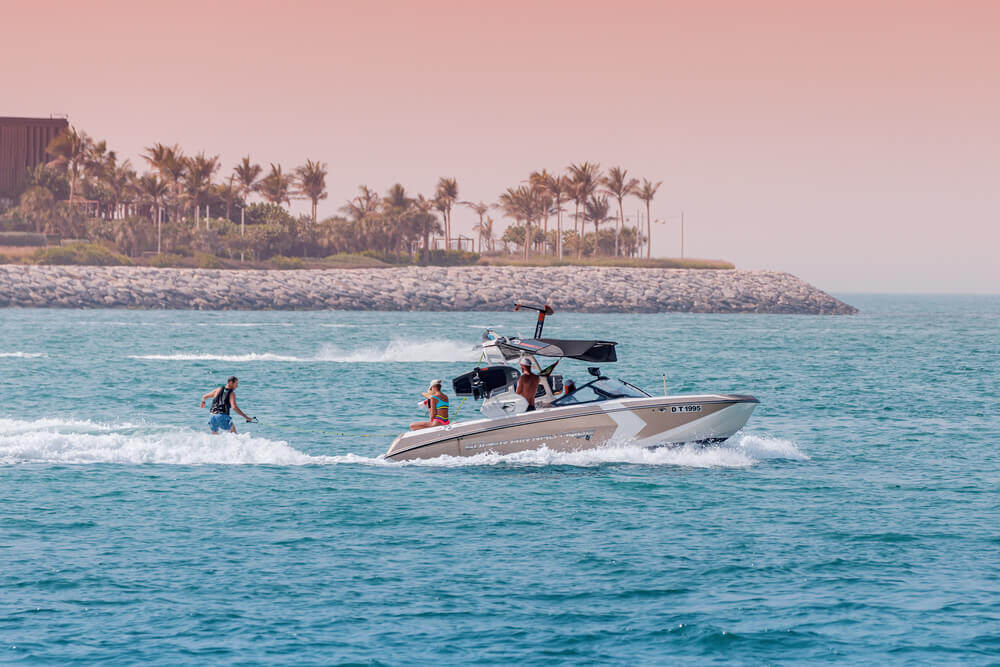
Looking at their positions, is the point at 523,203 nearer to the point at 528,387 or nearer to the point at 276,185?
the point at 276,185

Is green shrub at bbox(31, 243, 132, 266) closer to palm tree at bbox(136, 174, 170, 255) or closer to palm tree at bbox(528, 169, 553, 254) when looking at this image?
palm tree at bbox(136, 174, 170, 255)

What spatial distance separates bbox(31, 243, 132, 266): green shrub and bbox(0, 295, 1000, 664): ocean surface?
10987 cm

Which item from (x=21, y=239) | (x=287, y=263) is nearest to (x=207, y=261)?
(x=287, y=263)

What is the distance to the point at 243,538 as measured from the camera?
16.8 metres

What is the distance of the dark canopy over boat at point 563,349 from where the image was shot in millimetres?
22281

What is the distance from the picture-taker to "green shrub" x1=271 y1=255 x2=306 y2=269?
489ft

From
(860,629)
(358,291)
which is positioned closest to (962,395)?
(860,629)

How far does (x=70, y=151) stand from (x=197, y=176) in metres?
16.9

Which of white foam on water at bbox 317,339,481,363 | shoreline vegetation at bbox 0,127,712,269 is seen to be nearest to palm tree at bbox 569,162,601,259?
shoreline vegetation at bbox 0,127,712,269

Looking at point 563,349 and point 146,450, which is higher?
point 563,349

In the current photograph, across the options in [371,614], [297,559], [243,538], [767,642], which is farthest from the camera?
[243,538]

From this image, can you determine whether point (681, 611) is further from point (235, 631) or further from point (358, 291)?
point (358, 291)

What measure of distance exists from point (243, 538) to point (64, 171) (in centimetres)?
15388

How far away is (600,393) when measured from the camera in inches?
888
